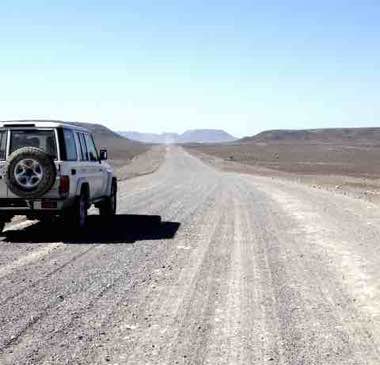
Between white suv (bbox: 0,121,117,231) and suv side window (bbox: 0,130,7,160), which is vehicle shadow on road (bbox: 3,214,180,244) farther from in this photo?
suv side window (bbox: 0,130,7,160)

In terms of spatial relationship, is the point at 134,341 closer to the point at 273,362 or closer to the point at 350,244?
the point at 273,362

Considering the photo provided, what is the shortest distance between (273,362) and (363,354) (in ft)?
2.78

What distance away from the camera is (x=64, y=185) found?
1152 centimetres

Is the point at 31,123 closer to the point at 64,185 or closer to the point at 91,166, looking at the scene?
the point at 64,185

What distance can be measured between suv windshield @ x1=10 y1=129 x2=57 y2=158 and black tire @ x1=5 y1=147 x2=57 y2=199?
0.46m

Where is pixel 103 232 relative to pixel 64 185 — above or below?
below

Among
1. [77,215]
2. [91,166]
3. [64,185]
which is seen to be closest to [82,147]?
[91,166]

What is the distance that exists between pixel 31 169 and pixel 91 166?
2.39m

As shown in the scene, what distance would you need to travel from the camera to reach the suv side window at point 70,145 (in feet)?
39.6

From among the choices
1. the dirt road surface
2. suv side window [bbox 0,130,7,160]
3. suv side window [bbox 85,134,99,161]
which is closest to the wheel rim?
suv side window [bbox 0,130,7,160]

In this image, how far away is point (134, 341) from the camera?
5668 millimetres

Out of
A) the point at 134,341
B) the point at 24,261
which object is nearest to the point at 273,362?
the point at 134,341

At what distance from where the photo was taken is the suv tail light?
451 inches

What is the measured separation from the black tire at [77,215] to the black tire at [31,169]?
0.78 metres
